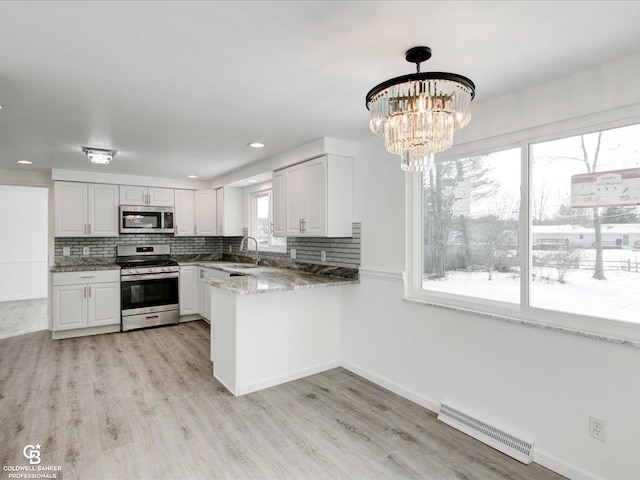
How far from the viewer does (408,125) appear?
150 centimetres

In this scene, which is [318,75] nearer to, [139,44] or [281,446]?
[139,44]

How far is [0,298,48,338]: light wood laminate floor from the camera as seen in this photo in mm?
5141

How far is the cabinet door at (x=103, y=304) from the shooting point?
4.80 metres

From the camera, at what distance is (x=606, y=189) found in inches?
78.2

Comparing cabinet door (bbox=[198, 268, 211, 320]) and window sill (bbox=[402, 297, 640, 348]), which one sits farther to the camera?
cabinet door (bbox=[198, 268, 211, 320])

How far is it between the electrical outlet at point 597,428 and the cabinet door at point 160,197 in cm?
561

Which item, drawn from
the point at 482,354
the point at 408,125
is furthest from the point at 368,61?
the point at 482,354

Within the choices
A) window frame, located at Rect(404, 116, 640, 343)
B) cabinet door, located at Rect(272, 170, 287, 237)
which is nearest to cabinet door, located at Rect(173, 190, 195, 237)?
cabinet door, located at Rect(272, 170, 287, 237)

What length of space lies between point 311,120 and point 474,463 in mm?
2582

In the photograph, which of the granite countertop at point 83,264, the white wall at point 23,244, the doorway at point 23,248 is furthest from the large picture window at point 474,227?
the white wall at point 23,244

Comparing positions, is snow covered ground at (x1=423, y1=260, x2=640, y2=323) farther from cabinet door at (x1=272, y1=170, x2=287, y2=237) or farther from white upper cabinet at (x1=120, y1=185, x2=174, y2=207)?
white upper cabinet at (x1=120, y1=185, x2=174, y2=207)

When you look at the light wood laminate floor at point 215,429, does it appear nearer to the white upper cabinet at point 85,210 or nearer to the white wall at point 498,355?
the white wall at point 498,355

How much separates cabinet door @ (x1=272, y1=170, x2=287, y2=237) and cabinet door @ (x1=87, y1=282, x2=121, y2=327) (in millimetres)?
2596

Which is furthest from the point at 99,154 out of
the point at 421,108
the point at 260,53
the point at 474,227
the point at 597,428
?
the point at 597,428
